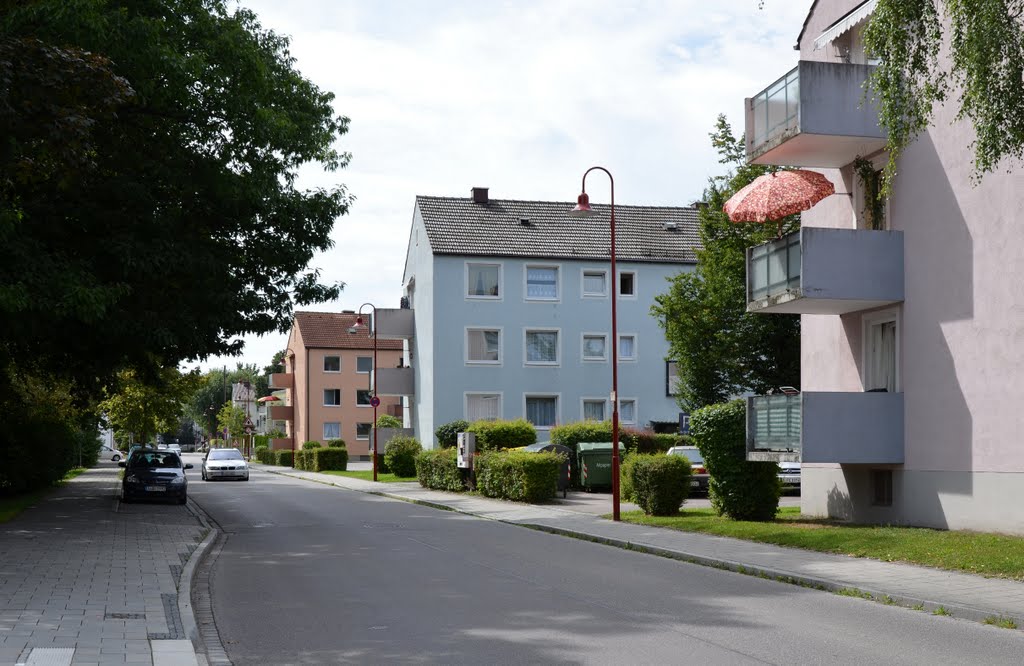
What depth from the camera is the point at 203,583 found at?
13758mm

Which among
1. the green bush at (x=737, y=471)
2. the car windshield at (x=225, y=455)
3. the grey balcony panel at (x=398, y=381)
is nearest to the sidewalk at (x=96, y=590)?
the green bush at (x=737, y=471)

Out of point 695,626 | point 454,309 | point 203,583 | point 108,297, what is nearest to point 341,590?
point 203,583

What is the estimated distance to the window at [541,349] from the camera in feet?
167

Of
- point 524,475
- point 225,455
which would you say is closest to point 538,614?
point 524,475

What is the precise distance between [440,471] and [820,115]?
20.6 metres

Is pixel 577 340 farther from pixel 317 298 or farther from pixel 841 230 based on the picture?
pixel 841 230

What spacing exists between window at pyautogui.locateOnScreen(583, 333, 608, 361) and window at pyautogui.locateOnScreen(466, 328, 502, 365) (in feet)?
13.8

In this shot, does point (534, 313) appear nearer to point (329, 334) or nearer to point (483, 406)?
point (483, 406)

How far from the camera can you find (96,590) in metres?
12.1

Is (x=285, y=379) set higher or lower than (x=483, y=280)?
lower

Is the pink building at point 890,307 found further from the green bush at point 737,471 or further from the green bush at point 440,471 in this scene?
the green bush at point 440,471

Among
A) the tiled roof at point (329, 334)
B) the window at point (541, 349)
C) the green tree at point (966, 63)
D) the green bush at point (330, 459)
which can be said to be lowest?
the green bush at point (330, 459)

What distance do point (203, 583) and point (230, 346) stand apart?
1138 cm

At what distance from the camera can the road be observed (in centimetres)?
871
